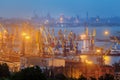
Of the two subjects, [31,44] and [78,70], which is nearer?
[78,70]

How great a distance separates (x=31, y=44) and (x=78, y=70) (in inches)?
274

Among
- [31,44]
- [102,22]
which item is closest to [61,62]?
[31,44]

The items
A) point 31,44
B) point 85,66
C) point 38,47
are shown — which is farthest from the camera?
point 31,44

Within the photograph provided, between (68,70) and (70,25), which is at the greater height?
(70,25)

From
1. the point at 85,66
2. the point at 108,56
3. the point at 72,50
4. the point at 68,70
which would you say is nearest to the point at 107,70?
the point at 85,66

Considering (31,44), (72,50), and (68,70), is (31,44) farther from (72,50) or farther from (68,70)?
(68,70)

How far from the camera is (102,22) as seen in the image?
139ft

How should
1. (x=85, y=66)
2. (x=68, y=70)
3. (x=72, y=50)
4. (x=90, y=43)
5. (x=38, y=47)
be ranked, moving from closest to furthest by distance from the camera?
(x=68, y=70)
(x=85, y=66)
(x=38, y=47)
(x=72, y=50)
(x=90, y=43)

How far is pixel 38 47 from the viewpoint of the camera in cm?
1338

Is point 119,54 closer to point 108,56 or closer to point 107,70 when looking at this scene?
point 108,56

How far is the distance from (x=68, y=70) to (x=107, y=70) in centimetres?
110

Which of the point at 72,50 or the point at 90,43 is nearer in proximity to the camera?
the point at 72,50

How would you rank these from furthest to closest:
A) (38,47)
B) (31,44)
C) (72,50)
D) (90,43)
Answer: (90,43)
(72,50)
(31,44)
(38,47)

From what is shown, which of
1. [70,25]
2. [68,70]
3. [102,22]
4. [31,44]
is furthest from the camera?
[102,22]
